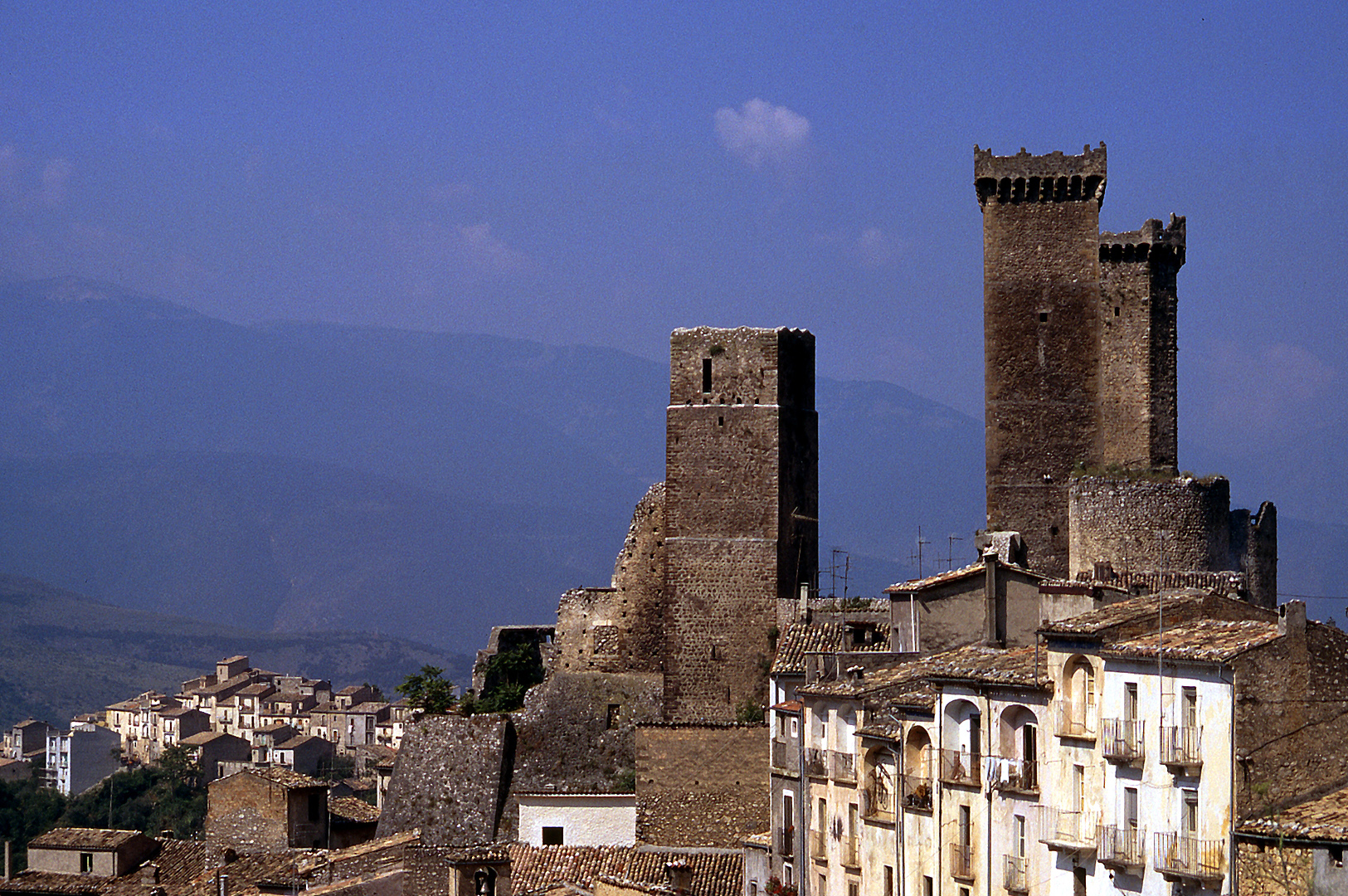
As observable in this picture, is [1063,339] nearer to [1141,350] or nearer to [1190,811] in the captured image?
[1141,350]

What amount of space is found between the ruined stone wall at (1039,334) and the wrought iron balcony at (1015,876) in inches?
553

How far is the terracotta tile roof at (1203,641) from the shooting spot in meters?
28.6

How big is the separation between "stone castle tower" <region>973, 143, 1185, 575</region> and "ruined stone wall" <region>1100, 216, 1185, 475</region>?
24 millimetres

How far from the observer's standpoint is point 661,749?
46.7 meters

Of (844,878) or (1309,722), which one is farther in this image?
(844,878)

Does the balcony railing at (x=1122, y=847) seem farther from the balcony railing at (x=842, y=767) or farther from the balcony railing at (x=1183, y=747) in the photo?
the balcony railing at (x=842, y=767)

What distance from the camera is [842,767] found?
3909cm

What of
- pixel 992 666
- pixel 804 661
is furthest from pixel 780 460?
pixel 992 666

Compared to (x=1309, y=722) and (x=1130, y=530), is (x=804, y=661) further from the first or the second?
(x=1309, y=722)

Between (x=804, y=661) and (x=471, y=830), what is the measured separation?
10159 mm

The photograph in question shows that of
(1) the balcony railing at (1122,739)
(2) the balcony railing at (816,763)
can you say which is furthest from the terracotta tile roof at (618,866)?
(1) the balcony railing at (1122,739)

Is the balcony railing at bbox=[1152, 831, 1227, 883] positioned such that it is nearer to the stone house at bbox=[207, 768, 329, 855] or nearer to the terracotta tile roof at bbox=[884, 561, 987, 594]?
the terracotta tile roof at bbox=[884, 561, 987, 594]

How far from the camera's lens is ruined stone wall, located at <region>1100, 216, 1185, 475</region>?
46062mm

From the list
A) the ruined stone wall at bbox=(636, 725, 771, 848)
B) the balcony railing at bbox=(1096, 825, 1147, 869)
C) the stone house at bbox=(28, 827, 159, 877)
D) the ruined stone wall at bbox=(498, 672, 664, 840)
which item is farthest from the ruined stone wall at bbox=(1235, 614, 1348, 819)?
the stone house at bbox=(28, 827, 159, 877)
